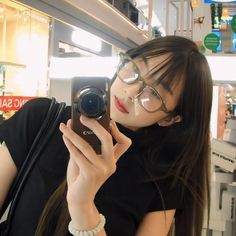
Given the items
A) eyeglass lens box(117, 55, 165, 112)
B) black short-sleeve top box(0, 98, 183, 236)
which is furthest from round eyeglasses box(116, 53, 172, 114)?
black short-sleeve top box(0, 98, 183, 236)

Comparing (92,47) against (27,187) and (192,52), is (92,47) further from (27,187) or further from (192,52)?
(27,187)

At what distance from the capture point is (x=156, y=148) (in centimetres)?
97

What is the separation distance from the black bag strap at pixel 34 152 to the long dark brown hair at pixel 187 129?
0.77 ft

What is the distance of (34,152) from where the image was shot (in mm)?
787

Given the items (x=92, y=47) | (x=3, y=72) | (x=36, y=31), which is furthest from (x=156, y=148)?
(x=92, y=47)

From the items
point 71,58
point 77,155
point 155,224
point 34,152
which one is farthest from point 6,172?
point 71,58

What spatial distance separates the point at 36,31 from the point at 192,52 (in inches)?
50.7

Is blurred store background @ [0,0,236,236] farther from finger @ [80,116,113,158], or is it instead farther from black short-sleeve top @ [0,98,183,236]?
finger @ [80,116,113,158]

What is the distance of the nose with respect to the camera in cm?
83

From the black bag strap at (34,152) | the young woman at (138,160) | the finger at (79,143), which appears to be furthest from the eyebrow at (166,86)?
the finger at (79,143)

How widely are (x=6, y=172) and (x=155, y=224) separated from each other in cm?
36

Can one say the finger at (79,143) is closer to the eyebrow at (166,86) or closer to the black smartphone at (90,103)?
the black smartphone at (90,103)

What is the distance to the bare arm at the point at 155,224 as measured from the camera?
0.87m

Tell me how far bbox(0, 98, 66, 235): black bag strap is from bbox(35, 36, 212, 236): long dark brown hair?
23 cm
